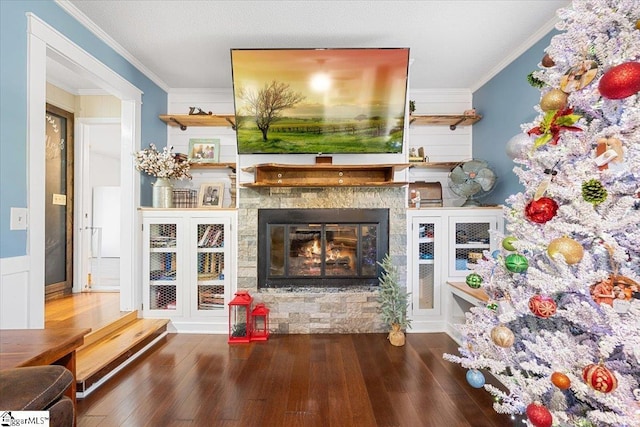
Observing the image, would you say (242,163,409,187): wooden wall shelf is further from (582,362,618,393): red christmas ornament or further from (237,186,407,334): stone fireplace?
(582,362,618,393): red christmas ornament

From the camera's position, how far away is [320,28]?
102 inches

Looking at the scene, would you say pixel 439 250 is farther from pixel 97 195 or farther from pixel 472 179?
pixel 97 195

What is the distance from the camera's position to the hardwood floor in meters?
1.82

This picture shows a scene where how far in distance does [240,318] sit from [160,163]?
174cm

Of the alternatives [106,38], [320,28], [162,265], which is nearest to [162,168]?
[162,265]

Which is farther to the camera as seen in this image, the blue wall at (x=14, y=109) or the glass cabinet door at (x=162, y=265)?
the glass cabinet door at (x=162, y=265)

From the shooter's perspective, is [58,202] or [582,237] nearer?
[582,237]

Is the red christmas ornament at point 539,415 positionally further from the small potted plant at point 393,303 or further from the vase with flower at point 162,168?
the vase with flower at point 162,168

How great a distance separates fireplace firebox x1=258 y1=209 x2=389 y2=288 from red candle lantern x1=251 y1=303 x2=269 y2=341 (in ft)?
0.85

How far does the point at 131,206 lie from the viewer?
3.14 m

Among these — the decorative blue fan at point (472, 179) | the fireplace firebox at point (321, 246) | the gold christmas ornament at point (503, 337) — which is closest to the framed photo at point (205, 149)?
the fireplace firebox at point (321, 246)

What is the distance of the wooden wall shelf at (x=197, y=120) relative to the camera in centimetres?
341

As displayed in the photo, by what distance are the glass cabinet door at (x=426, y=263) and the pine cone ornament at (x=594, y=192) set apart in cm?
210

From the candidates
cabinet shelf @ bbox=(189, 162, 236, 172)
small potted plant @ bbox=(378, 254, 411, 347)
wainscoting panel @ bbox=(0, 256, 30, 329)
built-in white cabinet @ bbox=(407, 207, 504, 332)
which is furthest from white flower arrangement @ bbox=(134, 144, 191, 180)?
built-in white cabinet @ bbox=(407, 207, 504, 332)
